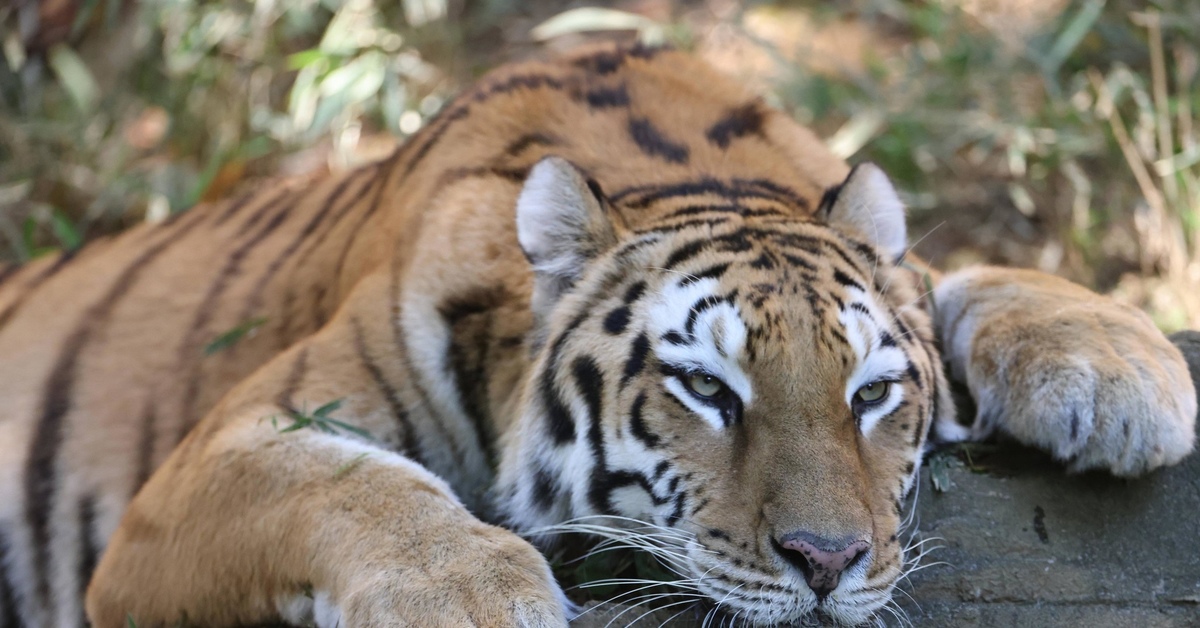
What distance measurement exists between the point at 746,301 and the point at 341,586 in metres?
0.78

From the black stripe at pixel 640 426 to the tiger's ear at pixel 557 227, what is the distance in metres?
0.30

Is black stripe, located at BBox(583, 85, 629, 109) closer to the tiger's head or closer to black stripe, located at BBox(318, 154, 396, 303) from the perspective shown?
the tiger's head

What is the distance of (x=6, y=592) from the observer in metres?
2.85

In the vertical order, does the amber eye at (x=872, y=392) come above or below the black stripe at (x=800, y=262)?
below

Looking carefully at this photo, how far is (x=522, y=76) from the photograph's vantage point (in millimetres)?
2670

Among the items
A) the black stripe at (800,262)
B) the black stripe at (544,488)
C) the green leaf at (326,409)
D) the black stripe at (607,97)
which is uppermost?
the black stripe at (607,97)

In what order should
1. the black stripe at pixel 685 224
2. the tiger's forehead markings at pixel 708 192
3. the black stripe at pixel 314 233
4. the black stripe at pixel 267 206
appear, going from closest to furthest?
the black stripe at pixel 685 224, the tiger's forehead markings at pixel 708 192, the black stripe at pixel 314 233, the black stripe at pixel 267 206

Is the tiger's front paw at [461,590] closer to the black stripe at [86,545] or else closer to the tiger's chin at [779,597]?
the tiger's chin at [779,597]

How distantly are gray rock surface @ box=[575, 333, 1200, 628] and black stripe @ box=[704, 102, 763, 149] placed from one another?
31.4 inches

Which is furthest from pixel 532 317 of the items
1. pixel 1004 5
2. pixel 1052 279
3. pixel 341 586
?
pixel 1004 5

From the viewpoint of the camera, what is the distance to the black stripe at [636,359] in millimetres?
1962

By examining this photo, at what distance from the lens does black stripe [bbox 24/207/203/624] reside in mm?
2848

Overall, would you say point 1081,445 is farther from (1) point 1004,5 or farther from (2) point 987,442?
(1) point 1004,5

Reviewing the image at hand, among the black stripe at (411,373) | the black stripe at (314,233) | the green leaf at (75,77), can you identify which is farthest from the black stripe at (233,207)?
the green leaf at (75,77)
